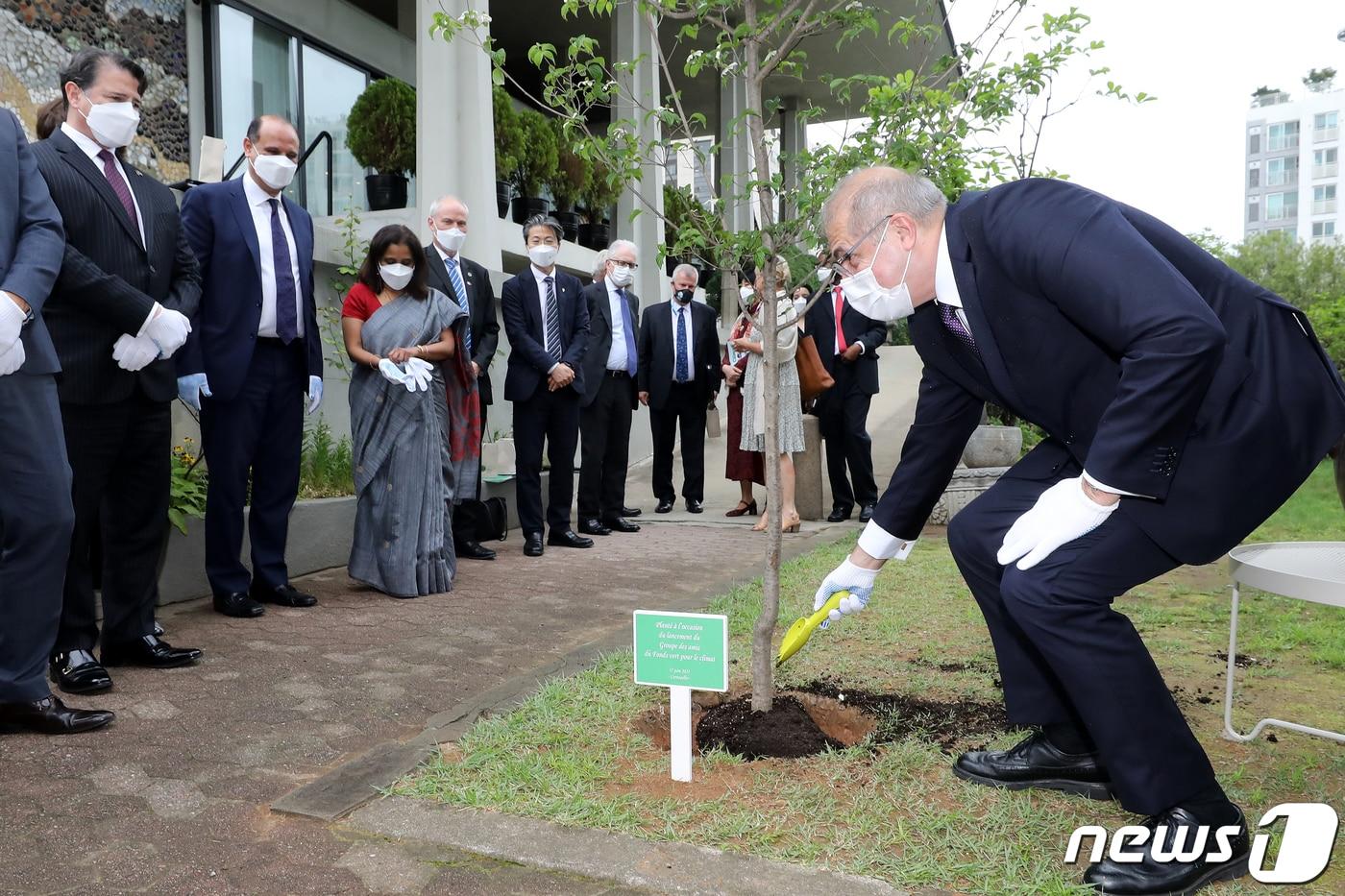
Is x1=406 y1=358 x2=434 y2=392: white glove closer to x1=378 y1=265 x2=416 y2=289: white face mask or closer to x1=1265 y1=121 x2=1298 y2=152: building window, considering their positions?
x1=378 y1=265 x2=416 y2=289: white face mask

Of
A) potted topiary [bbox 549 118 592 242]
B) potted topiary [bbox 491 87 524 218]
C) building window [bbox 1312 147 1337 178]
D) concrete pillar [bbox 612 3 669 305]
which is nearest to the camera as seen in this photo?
potted topiary [bbox 491 87 524 218]

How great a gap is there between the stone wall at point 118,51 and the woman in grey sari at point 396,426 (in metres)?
3.63

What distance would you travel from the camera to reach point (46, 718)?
3.04 m

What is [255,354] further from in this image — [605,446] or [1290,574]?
[1290,574]

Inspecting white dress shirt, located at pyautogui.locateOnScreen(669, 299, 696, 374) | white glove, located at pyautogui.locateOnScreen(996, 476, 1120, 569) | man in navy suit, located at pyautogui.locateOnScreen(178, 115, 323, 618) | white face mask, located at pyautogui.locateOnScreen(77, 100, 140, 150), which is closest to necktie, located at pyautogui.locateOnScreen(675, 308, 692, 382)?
white dress shirt, located at pyautogui.locateOnScreen(669, 299, 696, 374)

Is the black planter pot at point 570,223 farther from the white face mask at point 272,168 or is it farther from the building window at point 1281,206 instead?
the building window at point 1281,206

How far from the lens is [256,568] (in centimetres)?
490

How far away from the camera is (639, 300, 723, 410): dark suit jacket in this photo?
8.55 meters

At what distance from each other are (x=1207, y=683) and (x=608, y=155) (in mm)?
2709

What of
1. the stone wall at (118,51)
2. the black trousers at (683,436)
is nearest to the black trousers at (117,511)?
the stone wall at (118,51)

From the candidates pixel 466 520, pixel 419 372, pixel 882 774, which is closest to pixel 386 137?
pixel 466 520

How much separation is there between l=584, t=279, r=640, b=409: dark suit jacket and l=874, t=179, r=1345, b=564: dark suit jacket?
16.7 feet

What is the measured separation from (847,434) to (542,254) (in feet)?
9.42

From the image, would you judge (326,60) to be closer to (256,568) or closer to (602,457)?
(602,457)
